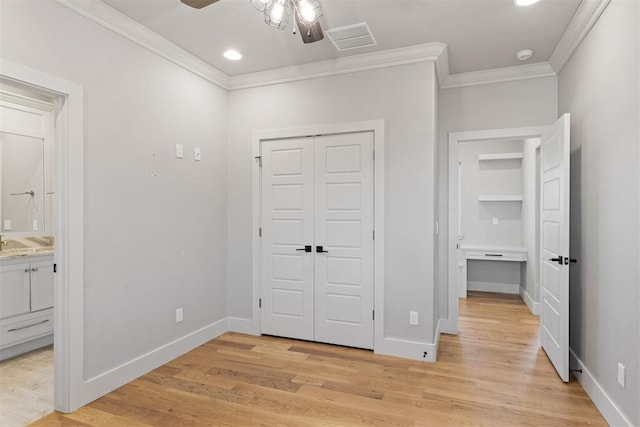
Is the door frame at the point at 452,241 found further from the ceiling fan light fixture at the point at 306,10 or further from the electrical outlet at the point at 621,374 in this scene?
the ceiling fan light fixture at the point at 306,10

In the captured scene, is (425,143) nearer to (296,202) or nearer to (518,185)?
(296,202)

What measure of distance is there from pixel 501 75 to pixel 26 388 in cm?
496

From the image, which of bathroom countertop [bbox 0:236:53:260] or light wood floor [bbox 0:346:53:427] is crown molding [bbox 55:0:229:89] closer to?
bathroom countertop [bbox 0:236:53:260]

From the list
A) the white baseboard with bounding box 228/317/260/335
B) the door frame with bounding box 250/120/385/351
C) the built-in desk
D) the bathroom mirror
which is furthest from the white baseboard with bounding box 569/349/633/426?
the bathroom mirror

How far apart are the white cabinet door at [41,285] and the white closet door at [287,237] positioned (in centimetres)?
205

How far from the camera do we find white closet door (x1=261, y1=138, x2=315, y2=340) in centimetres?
363

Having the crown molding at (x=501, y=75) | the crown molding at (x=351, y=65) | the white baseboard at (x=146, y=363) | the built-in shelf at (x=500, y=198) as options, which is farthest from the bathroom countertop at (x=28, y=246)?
the built-in shelf at (x=500, y=198)

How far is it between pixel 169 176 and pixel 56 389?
5.71 ft

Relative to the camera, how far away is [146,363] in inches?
115

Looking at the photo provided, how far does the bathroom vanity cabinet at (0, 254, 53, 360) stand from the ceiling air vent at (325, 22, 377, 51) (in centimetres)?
336

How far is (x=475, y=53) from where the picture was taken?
130 inches

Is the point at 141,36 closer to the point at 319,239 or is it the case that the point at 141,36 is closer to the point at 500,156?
the point at 319,239

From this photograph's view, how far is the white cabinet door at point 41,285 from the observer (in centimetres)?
337

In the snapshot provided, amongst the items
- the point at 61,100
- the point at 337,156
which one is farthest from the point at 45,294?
the point at 337,156
